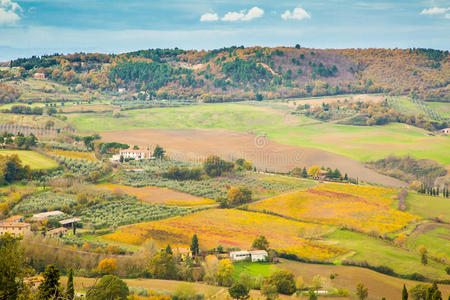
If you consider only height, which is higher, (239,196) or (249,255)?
(239,196)

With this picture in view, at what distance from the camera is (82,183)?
60594mm

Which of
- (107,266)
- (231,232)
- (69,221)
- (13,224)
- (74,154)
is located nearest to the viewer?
(107,266)

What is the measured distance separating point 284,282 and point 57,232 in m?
19.6

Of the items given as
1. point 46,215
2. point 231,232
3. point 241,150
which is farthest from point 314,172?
point 46,215

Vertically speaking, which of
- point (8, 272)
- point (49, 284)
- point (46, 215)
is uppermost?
point (8, 272)

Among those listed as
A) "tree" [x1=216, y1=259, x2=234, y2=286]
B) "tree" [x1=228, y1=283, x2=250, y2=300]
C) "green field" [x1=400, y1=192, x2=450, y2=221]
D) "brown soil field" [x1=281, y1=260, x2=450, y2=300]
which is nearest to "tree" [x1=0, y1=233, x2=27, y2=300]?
"tree" [x1=228, y1=283, x2=250, y2=300]

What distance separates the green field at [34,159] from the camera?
6450 cm

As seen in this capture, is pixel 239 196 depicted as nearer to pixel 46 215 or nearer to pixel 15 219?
pixel 46 215

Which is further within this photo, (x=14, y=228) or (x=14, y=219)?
(x=14, y=219)

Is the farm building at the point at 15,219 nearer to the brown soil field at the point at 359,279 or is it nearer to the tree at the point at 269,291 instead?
the brown soil field at the point at 359,279

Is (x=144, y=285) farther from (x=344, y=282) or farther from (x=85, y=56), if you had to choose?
(x=85, y=56)

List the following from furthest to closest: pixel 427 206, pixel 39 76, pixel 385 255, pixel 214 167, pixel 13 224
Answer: pixel 39 76 → pixel 214 167 → pixel 427 206 → pixel 13 224 → pixel 385 255

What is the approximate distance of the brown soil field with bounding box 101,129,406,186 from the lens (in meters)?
79.0

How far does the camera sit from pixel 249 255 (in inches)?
1640
